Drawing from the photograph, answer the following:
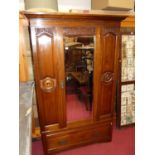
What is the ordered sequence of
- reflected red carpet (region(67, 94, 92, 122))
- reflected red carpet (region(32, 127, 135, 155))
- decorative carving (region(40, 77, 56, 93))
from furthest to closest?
reflected red carpet (region(32, 127, 135, 155)), reflected red carpet (region(67, 94, 92, 122)), decorative carving (region(40, 77, 56, 93))

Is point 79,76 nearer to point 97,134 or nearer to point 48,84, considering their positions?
point 48,84

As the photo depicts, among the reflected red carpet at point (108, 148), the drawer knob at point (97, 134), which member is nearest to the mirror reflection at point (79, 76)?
the drawer knob at point (97, 134)

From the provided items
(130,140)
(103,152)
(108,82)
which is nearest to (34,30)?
(108,82)

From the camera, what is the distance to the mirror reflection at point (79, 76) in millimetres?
1973

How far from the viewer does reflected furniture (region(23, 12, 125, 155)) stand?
6.00 feet

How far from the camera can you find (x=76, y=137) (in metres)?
2.28

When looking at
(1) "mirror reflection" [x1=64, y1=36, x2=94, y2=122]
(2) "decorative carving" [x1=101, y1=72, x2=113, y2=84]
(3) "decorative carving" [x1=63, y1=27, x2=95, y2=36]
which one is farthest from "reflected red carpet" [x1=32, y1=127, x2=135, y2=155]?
(3) "decorative carving" [x1=63, y1=27, x2=95, y2=36]

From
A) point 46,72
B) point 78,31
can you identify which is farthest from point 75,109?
point 78,31

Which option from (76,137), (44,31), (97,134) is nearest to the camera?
(44,31)

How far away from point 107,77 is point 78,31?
0.69 meters

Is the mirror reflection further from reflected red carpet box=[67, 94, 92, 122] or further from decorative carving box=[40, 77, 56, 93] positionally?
decorative carving box=[40, 77, 56, 93]

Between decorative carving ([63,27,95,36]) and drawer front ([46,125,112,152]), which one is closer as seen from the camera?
decorative carving ([63,27,95,36])
